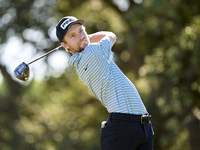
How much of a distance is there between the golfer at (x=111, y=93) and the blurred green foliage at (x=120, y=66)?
5.79m

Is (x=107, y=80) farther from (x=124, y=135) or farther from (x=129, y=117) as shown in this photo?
(x=124, y=135)

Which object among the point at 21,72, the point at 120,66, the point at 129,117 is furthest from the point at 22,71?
the point at 120,66

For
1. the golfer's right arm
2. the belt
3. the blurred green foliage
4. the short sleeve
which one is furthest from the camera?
the blurred green foliage

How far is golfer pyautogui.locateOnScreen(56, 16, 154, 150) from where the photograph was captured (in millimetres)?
3520

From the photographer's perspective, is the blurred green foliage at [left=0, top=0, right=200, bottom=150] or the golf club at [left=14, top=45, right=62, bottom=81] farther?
the blurred green foliage at [left=0, top=0, right=200, bottom=150]

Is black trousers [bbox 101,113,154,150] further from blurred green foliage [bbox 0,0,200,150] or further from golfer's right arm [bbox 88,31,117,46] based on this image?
blurred green foliage [bbox 0,0,200,150]

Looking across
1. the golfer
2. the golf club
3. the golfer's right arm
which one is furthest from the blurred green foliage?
the golfer

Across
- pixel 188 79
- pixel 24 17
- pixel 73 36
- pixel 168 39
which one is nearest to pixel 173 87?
pixel 188 79

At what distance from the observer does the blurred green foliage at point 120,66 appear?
10141 millimetres

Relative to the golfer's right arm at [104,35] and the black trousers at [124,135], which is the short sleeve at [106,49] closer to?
the golfer's right arm at [104,35]

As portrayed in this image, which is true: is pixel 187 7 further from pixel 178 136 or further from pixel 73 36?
pixel 73 36

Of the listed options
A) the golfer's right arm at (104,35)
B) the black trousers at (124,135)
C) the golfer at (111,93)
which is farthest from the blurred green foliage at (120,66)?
the black trousers at (124,135)

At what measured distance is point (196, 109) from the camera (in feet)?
33.6

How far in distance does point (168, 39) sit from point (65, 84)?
20.4ft
